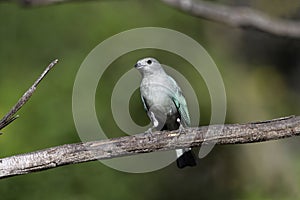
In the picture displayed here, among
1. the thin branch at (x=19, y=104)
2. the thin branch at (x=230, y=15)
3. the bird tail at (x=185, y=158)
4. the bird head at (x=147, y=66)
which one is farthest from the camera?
the thin branch at (x=230, y=15)

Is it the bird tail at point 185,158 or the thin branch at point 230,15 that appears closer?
the bird tail at point 185,158

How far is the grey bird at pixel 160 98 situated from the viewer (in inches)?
87.8

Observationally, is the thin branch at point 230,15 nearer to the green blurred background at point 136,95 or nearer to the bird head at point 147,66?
the green blurred background at point 136,95

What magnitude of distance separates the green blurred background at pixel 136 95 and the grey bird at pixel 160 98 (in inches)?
66.5

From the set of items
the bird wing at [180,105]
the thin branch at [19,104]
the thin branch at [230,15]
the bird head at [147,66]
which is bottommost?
the thin branch at [19,104]

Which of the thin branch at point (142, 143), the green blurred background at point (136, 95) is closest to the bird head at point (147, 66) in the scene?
the thin branch at point (142, 143)

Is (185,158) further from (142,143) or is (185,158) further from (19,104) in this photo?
(19,104)

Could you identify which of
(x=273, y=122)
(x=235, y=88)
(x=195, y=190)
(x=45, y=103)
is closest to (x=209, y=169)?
(x=195, y=190)

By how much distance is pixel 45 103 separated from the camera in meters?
4.35

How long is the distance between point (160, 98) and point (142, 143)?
26 cm

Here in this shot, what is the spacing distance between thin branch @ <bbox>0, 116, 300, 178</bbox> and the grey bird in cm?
13

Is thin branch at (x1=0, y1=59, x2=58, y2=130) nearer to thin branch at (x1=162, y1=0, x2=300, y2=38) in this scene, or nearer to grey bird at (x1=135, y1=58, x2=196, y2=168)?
grey bird at (x1=135, y1=58, x2=196, y2=168)

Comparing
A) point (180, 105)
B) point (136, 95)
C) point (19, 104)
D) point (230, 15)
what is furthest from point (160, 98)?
point (136, 95)

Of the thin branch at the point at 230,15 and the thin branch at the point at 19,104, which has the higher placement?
the thin branch at the point at 230,15
